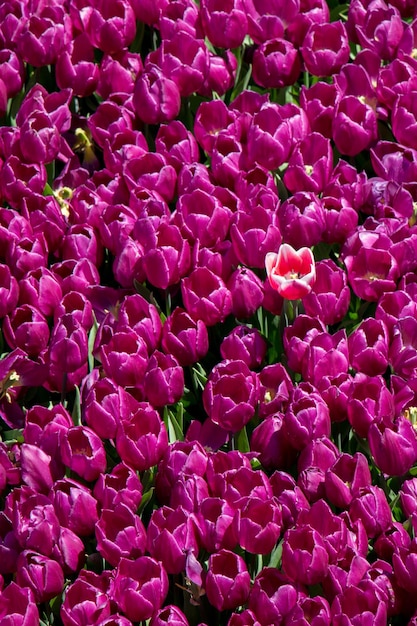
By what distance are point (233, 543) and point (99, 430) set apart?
0.35 metres

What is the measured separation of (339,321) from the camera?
2.42 m

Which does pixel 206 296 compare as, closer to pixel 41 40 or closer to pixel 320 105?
pixel 320 105

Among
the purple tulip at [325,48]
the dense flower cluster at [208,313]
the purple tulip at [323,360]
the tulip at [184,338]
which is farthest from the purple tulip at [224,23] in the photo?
the purple tulip at [323,360]

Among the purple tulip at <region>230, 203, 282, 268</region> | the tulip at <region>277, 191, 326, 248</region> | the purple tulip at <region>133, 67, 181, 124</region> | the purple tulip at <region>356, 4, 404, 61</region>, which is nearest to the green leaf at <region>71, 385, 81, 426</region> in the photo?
the purple tulip at <region>230, 203, 282, 268</region>

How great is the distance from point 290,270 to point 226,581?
68cm

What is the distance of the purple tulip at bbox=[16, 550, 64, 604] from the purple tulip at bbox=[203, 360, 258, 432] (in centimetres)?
39

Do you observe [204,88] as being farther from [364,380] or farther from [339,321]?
[364,380]

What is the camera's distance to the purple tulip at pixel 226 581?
1.82 m

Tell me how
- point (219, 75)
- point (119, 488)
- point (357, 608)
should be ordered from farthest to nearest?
point (219, 75) → point (119, 488) → point (357, 608)

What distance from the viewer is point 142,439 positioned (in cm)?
203

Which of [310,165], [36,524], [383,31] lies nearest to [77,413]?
[36,524]

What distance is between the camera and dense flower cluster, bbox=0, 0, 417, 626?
1892 mm

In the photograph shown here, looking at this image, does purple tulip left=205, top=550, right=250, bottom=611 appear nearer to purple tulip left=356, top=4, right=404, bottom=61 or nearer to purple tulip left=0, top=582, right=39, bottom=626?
purple tulip left=0, top=582, right=39, bottom=626

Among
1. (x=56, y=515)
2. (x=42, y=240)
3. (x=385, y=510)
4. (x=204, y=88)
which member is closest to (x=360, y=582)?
(x=385, y=510)
